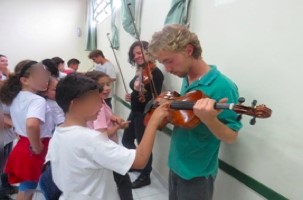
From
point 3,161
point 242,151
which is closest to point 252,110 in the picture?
point 242,151

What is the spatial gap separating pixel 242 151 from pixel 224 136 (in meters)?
0.46

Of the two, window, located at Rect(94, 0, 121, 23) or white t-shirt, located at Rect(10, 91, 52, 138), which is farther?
window, located at Rect(94, 0, 121, 23)

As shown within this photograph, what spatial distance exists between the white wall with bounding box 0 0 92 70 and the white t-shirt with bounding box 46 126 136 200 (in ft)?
18.6

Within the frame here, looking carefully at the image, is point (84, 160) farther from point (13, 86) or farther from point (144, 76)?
point (144, 76)

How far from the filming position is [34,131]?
1375mm

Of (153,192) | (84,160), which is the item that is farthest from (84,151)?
(153,192)

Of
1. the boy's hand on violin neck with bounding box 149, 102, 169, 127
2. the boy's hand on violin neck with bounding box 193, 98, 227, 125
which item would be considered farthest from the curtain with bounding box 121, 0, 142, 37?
the boy's hand on violin neck with bounding box 193, 98, 227, 125

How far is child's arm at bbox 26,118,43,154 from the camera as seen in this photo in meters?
1.36

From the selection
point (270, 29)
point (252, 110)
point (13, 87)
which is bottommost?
point (13, 87)

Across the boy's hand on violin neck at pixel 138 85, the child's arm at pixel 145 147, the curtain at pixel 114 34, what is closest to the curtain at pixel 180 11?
the boy's hand on violin neck at pixel 138 85

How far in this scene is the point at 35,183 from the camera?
1572mm

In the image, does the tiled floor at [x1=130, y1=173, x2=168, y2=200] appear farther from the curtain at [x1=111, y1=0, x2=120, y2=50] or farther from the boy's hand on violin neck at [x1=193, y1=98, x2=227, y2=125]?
the curtain at [x1=111, y1=0, x2=120, y2=50]

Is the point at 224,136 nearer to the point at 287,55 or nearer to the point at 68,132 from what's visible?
the point at 287,55

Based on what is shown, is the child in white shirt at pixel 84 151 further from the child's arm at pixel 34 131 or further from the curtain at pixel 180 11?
the curtain at pixel 180 11
